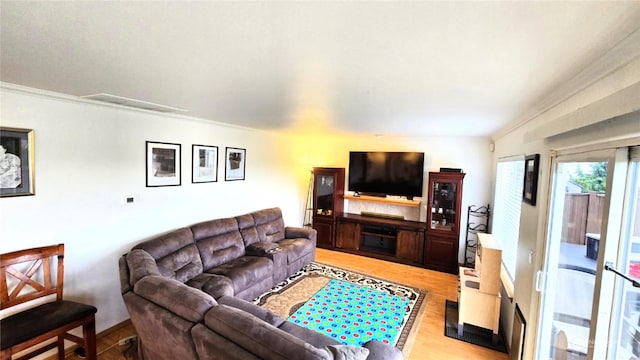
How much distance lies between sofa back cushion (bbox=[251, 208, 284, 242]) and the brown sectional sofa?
7cm

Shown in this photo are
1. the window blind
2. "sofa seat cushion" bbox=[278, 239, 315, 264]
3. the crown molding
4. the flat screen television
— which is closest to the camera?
the crown molding

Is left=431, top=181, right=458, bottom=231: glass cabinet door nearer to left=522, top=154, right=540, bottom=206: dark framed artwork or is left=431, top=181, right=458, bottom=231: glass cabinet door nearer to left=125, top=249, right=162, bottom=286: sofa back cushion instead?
left=522, top=154, right=540, bottom=206: dark framed artwork

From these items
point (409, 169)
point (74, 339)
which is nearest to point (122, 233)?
point (74, 339)

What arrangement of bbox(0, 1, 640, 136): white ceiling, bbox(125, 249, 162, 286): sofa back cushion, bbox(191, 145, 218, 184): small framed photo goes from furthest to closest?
bbox(191, 145, 218, 184): small framed photo
bbox(125, 249, 162, 286): sofa back cushion
bbox(0, 1, 640, 136): white ceiling

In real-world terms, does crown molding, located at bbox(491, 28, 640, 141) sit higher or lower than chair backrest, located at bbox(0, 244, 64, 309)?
higher

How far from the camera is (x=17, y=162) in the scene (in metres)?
2.31

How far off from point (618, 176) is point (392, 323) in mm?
2528

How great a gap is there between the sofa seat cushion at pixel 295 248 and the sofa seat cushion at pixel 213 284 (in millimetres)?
1196

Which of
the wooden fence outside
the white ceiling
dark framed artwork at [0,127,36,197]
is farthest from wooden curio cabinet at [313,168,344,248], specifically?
dark framed artwork at [0,127,36,197]

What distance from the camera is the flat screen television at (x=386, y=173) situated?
5.36 meters

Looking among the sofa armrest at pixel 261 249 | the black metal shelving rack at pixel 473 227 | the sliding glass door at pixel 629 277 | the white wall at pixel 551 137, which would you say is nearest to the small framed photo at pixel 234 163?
Result: the sofa armrest at pixel 261 249

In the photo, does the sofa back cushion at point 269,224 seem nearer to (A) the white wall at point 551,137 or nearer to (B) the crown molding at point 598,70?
(A) the white wall at point 551,137

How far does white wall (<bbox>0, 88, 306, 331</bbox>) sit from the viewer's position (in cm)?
239

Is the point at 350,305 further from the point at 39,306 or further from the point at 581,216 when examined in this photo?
the point at 39,306
